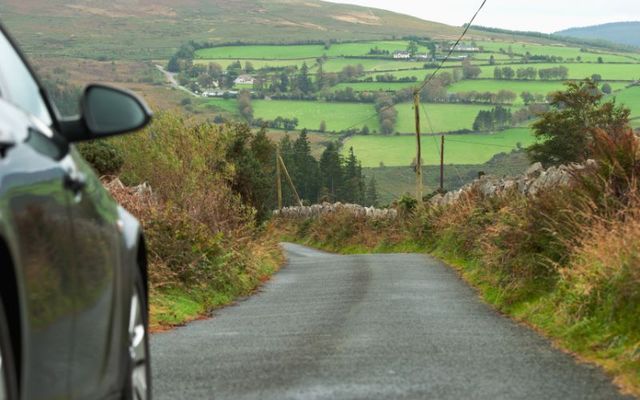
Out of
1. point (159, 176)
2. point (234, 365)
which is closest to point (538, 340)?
point (234, 365)

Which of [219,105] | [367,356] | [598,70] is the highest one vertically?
[367,356]

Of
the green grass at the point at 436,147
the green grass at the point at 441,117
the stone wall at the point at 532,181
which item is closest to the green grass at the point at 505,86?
the green grass at the point at 441,117

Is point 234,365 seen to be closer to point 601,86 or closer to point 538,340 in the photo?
point 538,340

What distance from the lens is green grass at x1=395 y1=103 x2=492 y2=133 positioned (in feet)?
456

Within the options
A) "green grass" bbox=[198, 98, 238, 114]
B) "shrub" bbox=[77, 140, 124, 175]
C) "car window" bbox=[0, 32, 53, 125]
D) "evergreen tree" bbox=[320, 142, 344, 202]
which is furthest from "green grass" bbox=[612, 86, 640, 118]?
"car window" bbox=[0, 32, 53, 125]

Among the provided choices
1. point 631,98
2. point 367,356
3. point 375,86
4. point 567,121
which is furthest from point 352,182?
point 367,356

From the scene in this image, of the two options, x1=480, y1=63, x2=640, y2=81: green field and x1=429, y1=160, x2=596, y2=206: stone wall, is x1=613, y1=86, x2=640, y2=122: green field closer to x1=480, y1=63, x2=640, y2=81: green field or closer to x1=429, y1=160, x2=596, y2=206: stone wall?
x1=480, y1=63, x2=640, y2=81: green field

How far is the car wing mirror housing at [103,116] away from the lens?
4738 mm

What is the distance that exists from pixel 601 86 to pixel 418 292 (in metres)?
131

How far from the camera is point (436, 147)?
135750mm

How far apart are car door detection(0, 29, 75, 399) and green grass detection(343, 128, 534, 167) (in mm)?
120807

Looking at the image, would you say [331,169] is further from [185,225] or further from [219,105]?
[185,225]

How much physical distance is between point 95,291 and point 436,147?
132 meters

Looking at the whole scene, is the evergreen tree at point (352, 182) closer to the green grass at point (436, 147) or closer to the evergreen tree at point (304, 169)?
the green grass at point (436, 147)
